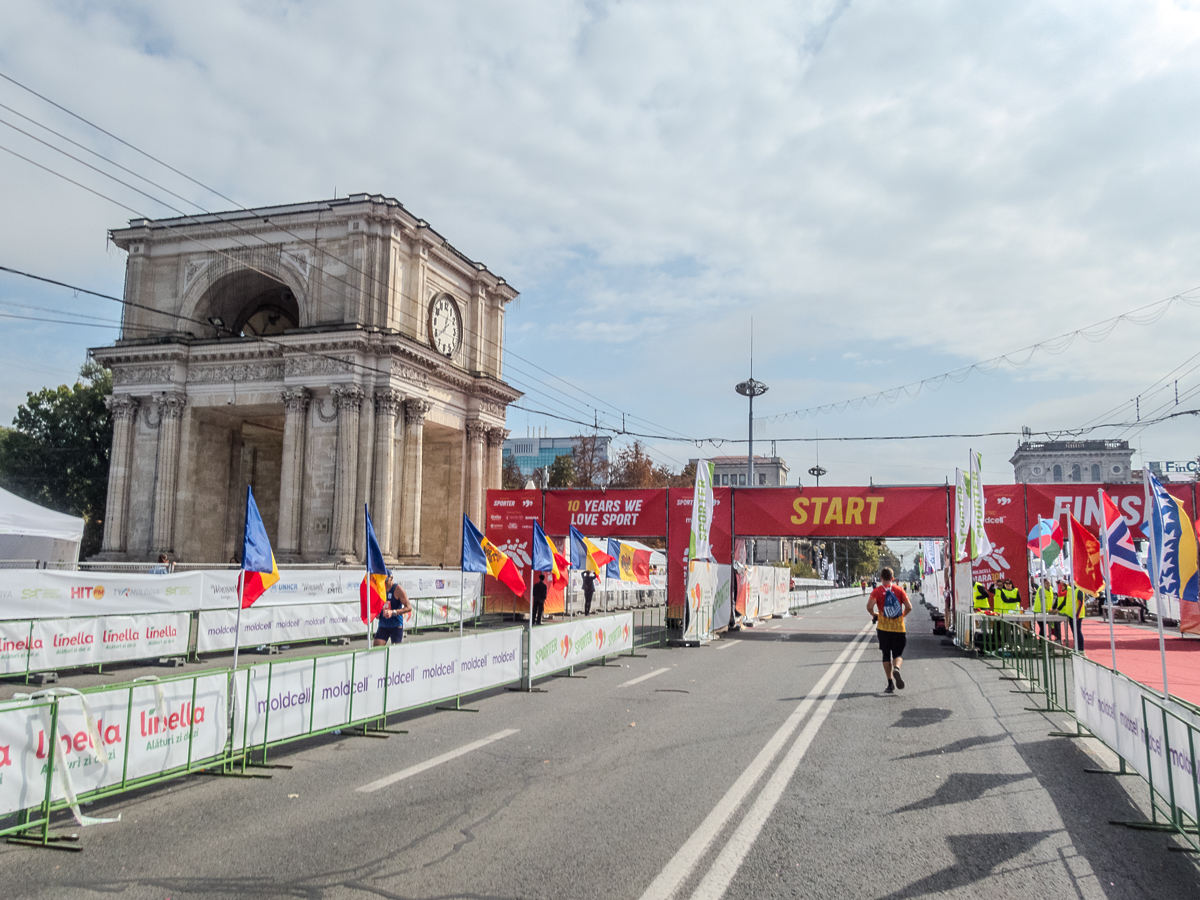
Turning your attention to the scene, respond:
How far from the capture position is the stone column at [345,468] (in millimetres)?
35156

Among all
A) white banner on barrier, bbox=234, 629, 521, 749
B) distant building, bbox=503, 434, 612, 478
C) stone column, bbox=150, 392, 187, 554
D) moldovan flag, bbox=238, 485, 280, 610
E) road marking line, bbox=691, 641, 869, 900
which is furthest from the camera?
distant building, bbox=503, 434, 612, 478

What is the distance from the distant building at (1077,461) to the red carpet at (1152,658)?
9659 centimetres

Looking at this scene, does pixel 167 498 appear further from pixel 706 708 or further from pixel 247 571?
pixel 706 708

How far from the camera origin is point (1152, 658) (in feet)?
61.7

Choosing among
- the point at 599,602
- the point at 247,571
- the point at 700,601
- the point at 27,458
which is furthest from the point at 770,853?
the point at 27,458

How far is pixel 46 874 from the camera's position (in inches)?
203

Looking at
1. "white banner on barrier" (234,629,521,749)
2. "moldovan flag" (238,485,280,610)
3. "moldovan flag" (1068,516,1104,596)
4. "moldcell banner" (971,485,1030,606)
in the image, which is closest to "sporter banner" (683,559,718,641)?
"moldcell banner" (971,485,1030,606)

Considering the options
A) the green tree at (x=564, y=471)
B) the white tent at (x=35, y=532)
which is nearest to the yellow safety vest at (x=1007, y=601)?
the white tent at (x=35, y=532)

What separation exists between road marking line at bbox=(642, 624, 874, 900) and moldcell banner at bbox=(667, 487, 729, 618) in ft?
→ 55.6

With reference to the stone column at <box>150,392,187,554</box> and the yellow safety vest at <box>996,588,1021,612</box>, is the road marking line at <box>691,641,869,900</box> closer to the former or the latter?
the yellow safety vest at <box>996,588,1021,612</box>

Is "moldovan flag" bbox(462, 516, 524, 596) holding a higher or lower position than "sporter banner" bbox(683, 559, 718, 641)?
higher

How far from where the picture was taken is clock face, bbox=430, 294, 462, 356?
40906 mm

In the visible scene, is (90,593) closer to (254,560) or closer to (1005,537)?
(254,560)

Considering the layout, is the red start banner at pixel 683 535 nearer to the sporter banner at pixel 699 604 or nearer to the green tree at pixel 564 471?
the sporter banner at pixel 699 604
